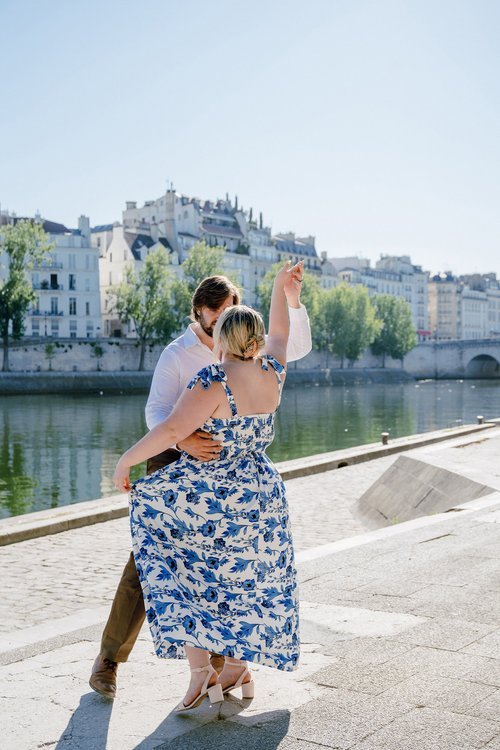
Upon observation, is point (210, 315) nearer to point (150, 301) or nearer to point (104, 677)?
point (104, 677)

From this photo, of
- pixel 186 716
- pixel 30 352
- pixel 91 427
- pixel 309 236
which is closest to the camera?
pixel 186 716

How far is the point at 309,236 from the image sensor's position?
12875cm

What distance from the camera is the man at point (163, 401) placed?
174 inches

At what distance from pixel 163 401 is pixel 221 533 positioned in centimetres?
69

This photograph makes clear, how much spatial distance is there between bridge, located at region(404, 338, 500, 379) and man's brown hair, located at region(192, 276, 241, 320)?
111681mm

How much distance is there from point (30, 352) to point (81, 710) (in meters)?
69.0

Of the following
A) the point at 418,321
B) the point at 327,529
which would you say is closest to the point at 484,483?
the point at 327,529

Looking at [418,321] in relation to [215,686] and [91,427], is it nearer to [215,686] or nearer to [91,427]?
[91,427]

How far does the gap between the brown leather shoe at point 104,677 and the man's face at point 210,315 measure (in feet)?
5.03

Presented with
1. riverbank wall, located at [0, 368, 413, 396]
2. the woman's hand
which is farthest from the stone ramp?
riverbank wall, located at [0, 368, 413, 396]

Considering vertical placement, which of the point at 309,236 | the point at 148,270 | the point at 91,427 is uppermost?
the point at 309,236

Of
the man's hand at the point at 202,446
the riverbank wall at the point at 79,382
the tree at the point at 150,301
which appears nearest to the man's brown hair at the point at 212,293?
the man's hand at the point at 202,446

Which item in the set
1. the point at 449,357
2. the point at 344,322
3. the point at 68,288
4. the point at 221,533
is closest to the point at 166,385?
the point at 221,533

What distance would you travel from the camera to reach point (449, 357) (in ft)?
382
